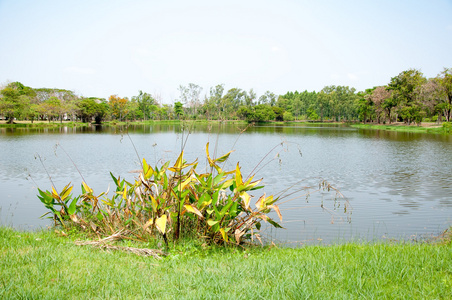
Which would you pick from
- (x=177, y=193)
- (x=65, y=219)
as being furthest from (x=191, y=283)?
(x=65, y=219)

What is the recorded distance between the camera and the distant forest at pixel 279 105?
152 ft

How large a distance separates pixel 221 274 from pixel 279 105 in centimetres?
10524

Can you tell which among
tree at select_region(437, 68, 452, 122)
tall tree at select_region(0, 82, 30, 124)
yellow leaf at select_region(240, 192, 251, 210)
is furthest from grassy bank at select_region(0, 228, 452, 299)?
tall tree at select_region(0, 82, 30, 124)

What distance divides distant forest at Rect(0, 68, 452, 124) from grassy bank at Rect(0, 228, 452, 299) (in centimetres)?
276

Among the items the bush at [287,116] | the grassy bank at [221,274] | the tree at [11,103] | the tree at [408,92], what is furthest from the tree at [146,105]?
the grassy bank at [221,274]

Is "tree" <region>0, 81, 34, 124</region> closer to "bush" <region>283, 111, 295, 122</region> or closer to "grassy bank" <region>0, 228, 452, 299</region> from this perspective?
"grassy bank" <region>0, 228, 452, 299</region>

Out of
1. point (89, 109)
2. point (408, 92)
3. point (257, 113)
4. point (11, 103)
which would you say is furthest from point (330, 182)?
point (257, 113)

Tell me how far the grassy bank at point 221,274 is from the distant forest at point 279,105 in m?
2.76

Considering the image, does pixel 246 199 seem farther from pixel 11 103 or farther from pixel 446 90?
pixel 11 103

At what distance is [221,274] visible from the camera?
326 cm

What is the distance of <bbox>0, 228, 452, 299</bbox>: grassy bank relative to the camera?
2.78m

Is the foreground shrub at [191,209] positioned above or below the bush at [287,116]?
below

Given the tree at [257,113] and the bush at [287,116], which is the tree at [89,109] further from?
the bush at [287,116]

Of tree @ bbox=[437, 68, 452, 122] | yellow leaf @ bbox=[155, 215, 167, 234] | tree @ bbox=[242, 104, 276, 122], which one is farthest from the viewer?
tree @ bbox=[242, 104, 276, 122]
